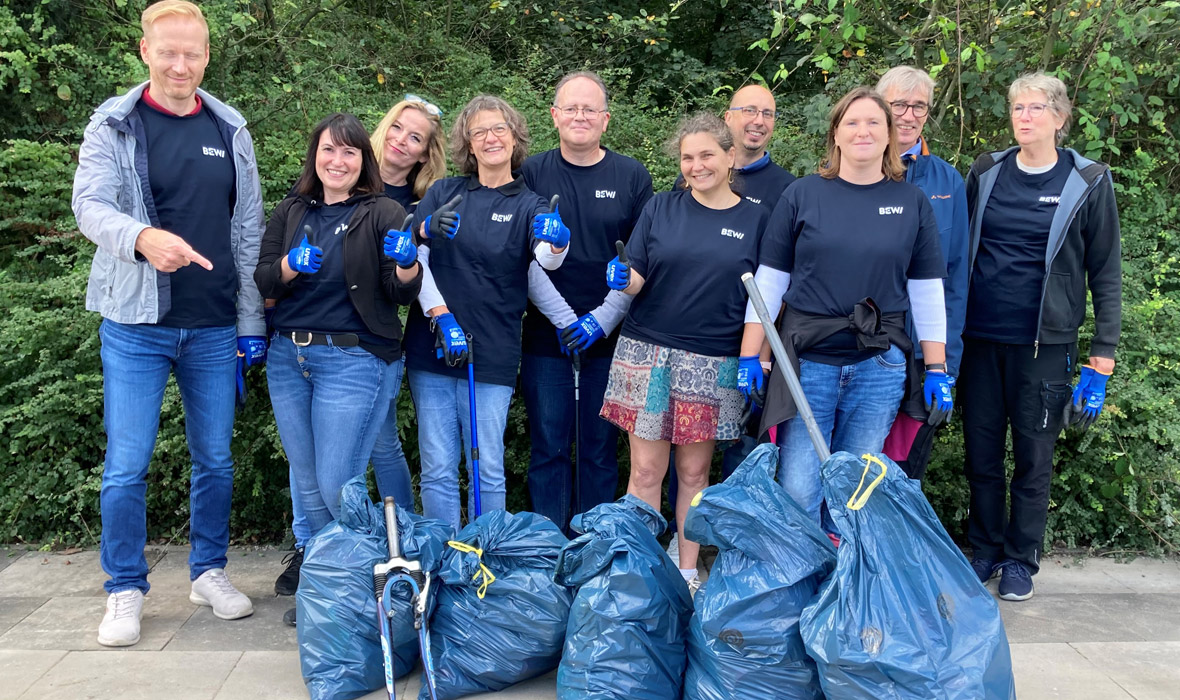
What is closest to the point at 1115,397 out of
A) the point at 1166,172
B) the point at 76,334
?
the point at 1166,172

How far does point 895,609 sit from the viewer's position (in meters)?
2.63

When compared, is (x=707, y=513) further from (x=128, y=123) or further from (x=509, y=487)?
(x=128, y=123)

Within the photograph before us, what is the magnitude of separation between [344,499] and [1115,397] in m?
3.40

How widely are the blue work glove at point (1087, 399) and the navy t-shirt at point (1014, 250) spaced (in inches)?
10.3

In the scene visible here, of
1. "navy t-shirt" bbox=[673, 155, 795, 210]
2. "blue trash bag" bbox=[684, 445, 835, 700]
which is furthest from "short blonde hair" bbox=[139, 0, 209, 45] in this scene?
"blue trash bag" bbox=[684, 445, 835, 700]

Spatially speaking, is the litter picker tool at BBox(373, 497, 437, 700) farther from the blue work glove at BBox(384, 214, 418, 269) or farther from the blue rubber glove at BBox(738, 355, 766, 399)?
the blue rubber glove at BBox(738, 355, 766, 399)

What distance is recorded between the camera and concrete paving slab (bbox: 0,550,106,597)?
12.9 ft

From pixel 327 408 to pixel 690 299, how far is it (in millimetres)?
1324

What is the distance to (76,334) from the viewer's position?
4.49 meters

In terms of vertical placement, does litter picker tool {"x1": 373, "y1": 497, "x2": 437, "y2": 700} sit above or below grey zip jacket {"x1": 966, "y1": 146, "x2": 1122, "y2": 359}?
below

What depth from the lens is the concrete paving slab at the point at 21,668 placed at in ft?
10.2

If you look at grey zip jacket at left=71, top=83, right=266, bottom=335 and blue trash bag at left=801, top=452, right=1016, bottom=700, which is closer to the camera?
blue trash bag at left=801, top=452, right=1016, bottom=700

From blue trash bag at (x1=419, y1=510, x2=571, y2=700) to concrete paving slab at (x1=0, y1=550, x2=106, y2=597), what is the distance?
169cm

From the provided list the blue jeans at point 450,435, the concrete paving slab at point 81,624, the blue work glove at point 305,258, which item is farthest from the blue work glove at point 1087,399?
the concrete paving slab at point 81,624
